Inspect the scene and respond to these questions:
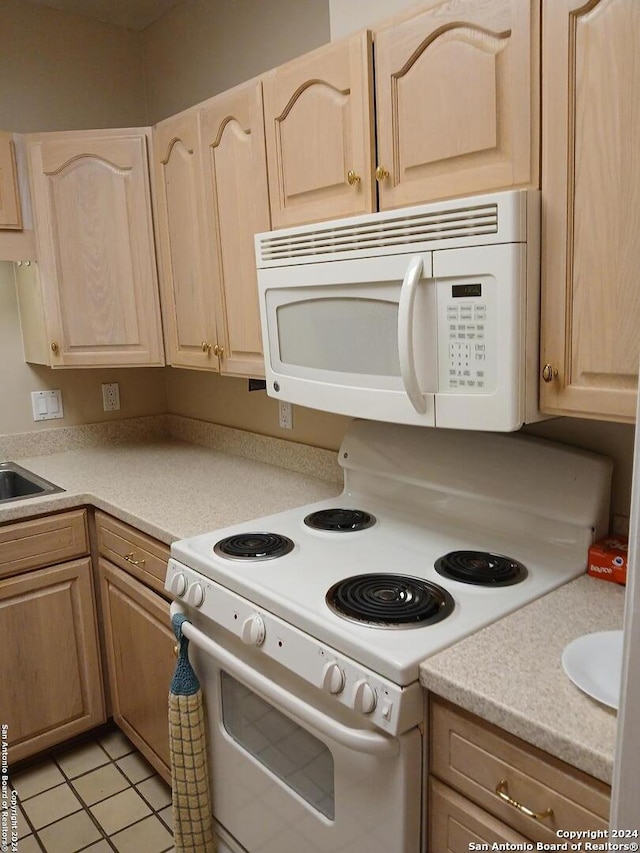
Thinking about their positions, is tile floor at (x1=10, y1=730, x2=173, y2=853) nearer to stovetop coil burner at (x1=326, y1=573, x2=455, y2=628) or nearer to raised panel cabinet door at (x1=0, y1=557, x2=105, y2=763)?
raised panel cabinet door at (x1=0, y1=557, x2=105, y2=763)

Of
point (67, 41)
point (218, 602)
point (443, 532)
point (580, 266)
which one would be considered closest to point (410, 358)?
point (580, 266)

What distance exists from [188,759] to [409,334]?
3.76ft

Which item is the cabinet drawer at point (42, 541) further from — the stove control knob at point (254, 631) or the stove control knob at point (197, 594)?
the stove control knob at point (254, 631)

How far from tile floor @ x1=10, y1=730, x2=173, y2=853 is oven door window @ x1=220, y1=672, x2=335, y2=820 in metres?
0.62

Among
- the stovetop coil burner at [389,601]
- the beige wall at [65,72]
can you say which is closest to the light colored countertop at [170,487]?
the stovetop coil burner at [389,601]

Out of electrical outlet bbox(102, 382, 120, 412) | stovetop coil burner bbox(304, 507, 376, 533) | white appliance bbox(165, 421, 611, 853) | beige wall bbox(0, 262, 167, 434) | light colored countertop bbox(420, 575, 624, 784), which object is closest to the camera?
light colored countertop bbox(420, 575, 624, 784)

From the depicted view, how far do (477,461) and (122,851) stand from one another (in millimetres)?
1446

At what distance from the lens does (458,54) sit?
1.25m

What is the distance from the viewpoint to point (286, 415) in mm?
2316

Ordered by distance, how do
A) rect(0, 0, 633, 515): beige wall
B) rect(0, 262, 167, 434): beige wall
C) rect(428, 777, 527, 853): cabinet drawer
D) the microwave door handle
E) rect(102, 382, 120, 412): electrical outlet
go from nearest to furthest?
rect(428, 777, 527, 853): cabinet drawer, the microwave door handle, rect(0, 0, 633, 515): beige wall, rect(0, 262, 167, 434): beige wall, rect(102, 382, 120, 412): electrical outlet

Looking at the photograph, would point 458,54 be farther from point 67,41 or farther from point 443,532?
point 67,41

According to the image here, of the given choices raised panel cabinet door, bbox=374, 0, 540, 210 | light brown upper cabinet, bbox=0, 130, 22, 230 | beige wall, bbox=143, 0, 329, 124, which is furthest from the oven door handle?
beige wall, bbox=143, 0, 329, 124

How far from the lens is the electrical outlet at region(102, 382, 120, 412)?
2.80 metres

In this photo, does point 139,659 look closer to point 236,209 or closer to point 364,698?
point 364,698
